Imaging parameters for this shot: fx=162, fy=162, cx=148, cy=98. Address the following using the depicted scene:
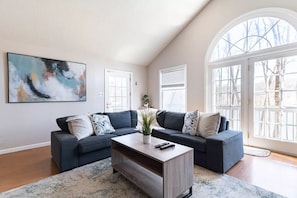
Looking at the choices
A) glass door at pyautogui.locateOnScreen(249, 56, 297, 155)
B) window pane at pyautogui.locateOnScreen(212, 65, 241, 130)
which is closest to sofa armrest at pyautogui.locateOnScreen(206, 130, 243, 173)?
glass door at pyautogui.locateOnScreen(249, 56, 297, 155)

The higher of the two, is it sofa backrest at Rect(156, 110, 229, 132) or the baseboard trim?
sofa backrest at Rect(156, 110, 229, 132)

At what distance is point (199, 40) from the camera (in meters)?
4.36

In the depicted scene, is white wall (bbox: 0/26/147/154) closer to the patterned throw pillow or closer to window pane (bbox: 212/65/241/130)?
the patterned throw pillow

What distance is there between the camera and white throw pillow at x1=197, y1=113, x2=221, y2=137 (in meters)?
2.79

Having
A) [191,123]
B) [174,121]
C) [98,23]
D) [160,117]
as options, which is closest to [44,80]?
[98,23]

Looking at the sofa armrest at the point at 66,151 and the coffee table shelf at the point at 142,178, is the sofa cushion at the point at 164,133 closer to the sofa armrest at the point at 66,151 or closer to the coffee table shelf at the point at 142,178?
the coffee table shelf at the point at 142,178

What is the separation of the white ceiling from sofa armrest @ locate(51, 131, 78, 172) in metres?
2.35

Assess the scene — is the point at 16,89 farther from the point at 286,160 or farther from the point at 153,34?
the point at 286,160

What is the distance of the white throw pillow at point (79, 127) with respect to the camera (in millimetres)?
2824

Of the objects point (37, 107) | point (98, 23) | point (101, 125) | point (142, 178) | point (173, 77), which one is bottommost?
point (142, 178)

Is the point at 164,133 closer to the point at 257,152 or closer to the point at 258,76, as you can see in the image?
the point at 257,152

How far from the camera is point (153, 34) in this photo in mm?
4578

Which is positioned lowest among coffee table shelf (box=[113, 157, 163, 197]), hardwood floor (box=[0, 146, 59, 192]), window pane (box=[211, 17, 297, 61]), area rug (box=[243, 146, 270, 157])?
hardwood floor (box=[0, 146, 59, 192])

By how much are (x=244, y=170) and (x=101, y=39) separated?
414 cm
